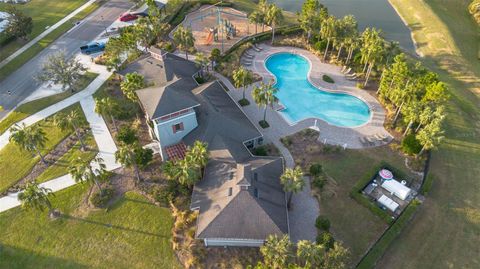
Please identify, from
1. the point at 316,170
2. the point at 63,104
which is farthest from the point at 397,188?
the point at 63,104

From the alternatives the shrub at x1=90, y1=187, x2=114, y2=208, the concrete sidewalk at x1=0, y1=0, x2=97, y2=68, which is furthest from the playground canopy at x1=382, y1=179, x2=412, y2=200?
the concrete sidewalk at x1=0, y1=0, x2=97, y2=68

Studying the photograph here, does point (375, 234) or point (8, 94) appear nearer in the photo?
point (375, 234)

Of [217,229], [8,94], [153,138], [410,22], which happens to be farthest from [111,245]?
[410,22]

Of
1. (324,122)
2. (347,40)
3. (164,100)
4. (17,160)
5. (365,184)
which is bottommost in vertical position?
(17,160)

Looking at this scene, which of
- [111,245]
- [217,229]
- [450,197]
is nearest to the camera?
[217,229]

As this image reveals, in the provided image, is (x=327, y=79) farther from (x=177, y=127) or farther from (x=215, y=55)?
(x=177, y=127)

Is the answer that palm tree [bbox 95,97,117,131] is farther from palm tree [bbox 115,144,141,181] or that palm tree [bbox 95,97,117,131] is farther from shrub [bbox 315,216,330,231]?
shrub [bbox 315,216,330,231]

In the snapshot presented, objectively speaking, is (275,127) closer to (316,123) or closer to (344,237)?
(316,123)
